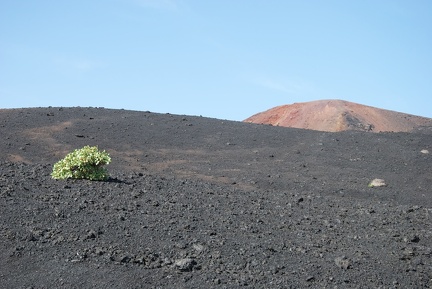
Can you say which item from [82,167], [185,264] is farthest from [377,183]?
[185,264]

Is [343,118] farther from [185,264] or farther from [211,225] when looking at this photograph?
[185,264]

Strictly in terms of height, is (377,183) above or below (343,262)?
above

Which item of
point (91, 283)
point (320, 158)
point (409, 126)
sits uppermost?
point (409, 126)

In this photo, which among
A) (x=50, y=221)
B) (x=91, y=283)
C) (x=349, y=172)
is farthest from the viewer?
(x=349, y=172)

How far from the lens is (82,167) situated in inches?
391

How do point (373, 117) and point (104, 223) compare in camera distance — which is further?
point (373, 117)

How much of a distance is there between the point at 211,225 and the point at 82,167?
9.84 feet

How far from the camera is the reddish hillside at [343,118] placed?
30.6 metres

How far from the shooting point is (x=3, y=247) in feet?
21.7

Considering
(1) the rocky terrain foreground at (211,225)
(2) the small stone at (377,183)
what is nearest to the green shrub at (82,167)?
(1) the rocky terrain foreground at (211,225)

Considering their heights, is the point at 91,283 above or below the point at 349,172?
below

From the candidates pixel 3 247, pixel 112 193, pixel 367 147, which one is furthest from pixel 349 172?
pixel 3 247

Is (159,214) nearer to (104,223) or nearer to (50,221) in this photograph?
(104,223)

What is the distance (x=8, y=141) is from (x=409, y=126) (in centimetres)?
2229
